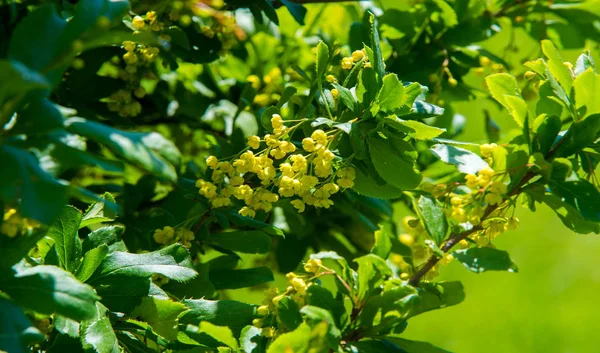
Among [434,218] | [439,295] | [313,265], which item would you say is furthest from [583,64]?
[313,265]

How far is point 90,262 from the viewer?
1059 mm

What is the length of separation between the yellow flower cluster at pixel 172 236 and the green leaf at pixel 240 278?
4.4 inches

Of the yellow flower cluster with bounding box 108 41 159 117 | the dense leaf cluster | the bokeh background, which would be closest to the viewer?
the dense leaf cluster

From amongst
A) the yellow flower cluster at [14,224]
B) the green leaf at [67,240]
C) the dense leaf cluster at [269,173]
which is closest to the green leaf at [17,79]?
the dense leaf cluster at [269,173]

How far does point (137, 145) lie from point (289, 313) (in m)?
0.35

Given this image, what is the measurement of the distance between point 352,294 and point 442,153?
0.29m

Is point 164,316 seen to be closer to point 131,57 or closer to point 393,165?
point 393,165

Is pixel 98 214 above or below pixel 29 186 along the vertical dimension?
below

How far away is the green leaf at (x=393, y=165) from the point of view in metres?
1.10

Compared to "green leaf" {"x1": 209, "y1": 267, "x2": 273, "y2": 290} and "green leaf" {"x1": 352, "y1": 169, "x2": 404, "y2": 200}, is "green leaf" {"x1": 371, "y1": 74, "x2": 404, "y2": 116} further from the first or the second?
"green leaf" {"x1": 209, "y1": 267, "x2": 273, "y2": 290}

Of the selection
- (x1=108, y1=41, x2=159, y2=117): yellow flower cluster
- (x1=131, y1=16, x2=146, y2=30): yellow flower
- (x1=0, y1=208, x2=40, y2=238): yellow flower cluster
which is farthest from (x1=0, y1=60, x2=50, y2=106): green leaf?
(x1=108, y1=41, x2=159, y2=117): yellow flower cluster

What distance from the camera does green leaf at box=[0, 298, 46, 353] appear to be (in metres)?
0.79

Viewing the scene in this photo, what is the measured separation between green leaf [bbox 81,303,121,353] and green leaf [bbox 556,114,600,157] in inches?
27.9

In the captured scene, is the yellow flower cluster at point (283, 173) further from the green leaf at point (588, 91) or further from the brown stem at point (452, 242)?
the green leaf at point (588, 91)
